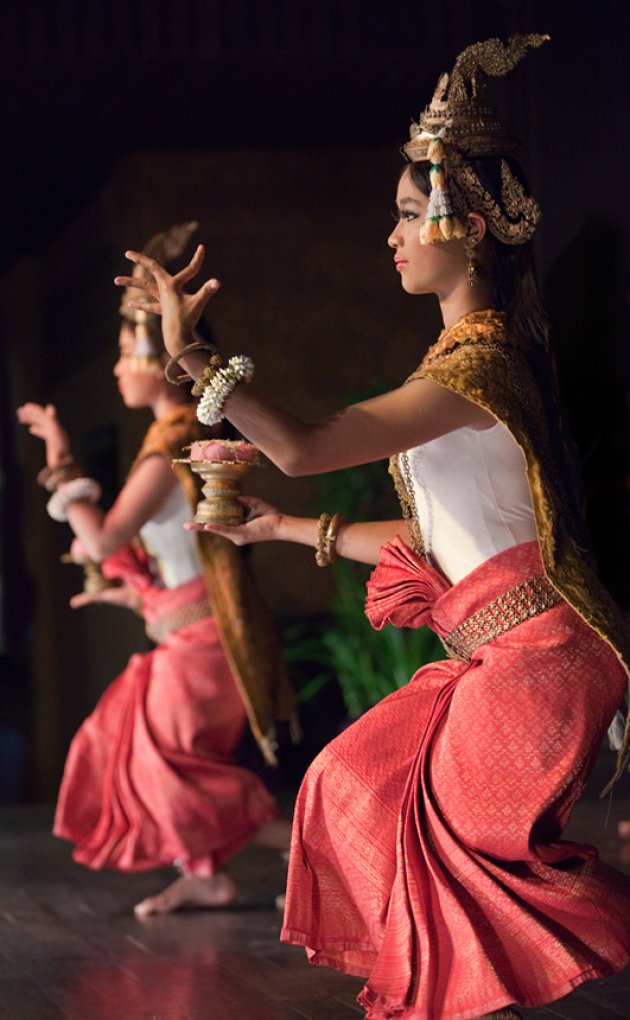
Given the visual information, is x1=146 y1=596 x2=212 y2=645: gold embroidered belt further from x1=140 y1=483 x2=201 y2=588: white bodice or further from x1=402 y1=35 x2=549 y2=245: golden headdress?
x1=402 y1=35 x2=549 y2=245: golden headdress

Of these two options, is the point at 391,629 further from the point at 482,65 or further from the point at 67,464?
the point at 482,65

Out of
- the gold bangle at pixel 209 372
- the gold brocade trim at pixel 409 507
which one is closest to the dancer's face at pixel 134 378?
the gold brocade trim at pixel 409 507

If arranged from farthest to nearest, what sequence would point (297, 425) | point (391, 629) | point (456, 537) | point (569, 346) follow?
point (391, 629) < point (569, 346) < point (456, 537) < point (297, 425)

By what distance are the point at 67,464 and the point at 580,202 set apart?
53.8 inches

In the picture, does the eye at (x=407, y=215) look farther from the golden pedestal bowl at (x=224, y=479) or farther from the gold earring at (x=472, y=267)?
the golden pedestal bowl at (x=224, y=479)

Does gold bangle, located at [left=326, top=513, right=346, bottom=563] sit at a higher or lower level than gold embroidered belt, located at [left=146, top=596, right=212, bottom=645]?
higher

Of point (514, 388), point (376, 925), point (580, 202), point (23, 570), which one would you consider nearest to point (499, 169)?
point (514, 388)

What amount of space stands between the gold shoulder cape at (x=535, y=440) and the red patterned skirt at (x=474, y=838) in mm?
53

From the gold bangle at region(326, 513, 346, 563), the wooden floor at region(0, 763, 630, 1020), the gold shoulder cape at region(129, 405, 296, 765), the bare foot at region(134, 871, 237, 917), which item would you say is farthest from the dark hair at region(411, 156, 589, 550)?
the bare foot at region(134, 871, 237, 917)

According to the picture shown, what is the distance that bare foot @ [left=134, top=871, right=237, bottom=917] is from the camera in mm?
3773

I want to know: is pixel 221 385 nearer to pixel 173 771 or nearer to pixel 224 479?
pixel 224 479

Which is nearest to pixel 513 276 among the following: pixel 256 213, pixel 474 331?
pixel 474 331

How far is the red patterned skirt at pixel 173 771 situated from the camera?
12.3ft

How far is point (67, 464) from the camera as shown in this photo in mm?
3625
